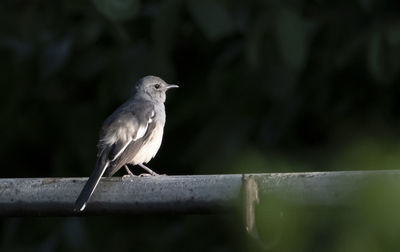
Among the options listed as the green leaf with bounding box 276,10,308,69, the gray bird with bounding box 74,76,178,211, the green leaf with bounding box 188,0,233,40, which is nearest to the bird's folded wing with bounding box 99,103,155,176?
the gray bird with bounding box 74,76,178,211

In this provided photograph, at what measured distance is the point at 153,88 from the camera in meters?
5.93

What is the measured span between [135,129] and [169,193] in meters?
2.74

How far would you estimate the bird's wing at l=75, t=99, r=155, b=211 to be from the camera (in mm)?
4389

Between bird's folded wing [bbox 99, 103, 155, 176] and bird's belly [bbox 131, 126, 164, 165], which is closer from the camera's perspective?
bird's folded wing [bbox 99, 103, 155, 176]

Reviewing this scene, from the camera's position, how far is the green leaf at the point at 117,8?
13.3 feet

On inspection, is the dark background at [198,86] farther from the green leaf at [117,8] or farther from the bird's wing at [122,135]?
the bird's wing at [122,135]

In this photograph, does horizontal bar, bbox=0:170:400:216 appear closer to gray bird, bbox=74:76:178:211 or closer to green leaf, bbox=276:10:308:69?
gray bird, bbox=74:76:178:211

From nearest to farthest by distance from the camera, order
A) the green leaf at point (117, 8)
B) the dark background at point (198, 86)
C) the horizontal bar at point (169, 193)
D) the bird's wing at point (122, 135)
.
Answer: the horizontal bar at point (169, 193)
the green leaf at point (117, 8)
the bird's wing at point (122, 135)
the dark background at point (198, 86)

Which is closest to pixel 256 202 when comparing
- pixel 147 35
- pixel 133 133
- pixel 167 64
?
pixel 133 133

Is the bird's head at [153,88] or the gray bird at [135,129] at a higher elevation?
the bird's head at [153,88]

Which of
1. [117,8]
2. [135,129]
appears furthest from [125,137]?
[117,8]

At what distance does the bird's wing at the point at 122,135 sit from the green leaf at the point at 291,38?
3.22 feet

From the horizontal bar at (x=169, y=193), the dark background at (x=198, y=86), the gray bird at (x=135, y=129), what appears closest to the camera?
the horizontal bar at (x=169, y=193)

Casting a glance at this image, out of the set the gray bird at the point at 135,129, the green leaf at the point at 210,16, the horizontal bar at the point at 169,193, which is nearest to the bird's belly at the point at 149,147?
the gray bird at the point at 135,129
